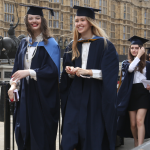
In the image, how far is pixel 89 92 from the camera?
248 centimetres

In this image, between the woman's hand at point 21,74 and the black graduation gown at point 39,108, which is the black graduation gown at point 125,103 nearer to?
the black graduation gown at point 39,108

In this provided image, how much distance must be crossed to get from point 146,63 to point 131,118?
75cm

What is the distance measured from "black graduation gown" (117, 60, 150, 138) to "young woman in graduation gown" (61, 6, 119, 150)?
1133 mm

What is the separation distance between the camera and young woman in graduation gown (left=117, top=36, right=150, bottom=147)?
356 cm

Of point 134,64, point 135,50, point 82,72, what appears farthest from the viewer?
point 135,50

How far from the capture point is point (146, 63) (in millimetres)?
3756

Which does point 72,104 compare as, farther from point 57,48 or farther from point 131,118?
point 131,118

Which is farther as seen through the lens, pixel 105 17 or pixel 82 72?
pixel 105 17

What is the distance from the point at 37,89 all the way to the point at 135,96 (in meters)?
1.53

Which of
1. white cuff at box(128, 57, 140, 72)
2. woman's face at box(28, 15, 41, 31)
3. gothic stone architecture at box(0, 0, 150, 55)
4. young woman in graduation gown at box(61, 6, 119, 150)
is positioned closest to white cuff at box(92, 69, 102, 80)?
young woman in graduation gown at box(61, 6, 119, 150)

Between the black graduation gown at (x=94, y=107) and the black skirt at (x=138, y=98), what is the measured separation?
1.15 m

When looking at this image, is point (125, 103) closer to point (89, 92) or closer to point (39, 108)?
point (89, 92)

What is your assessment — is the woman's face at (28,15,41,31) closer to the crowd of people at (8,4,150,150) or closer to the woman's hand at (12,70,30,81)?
the crowd of people at (8,4,150,150)

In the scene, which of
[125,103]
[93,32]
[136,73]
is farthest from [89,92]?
[136,73]
